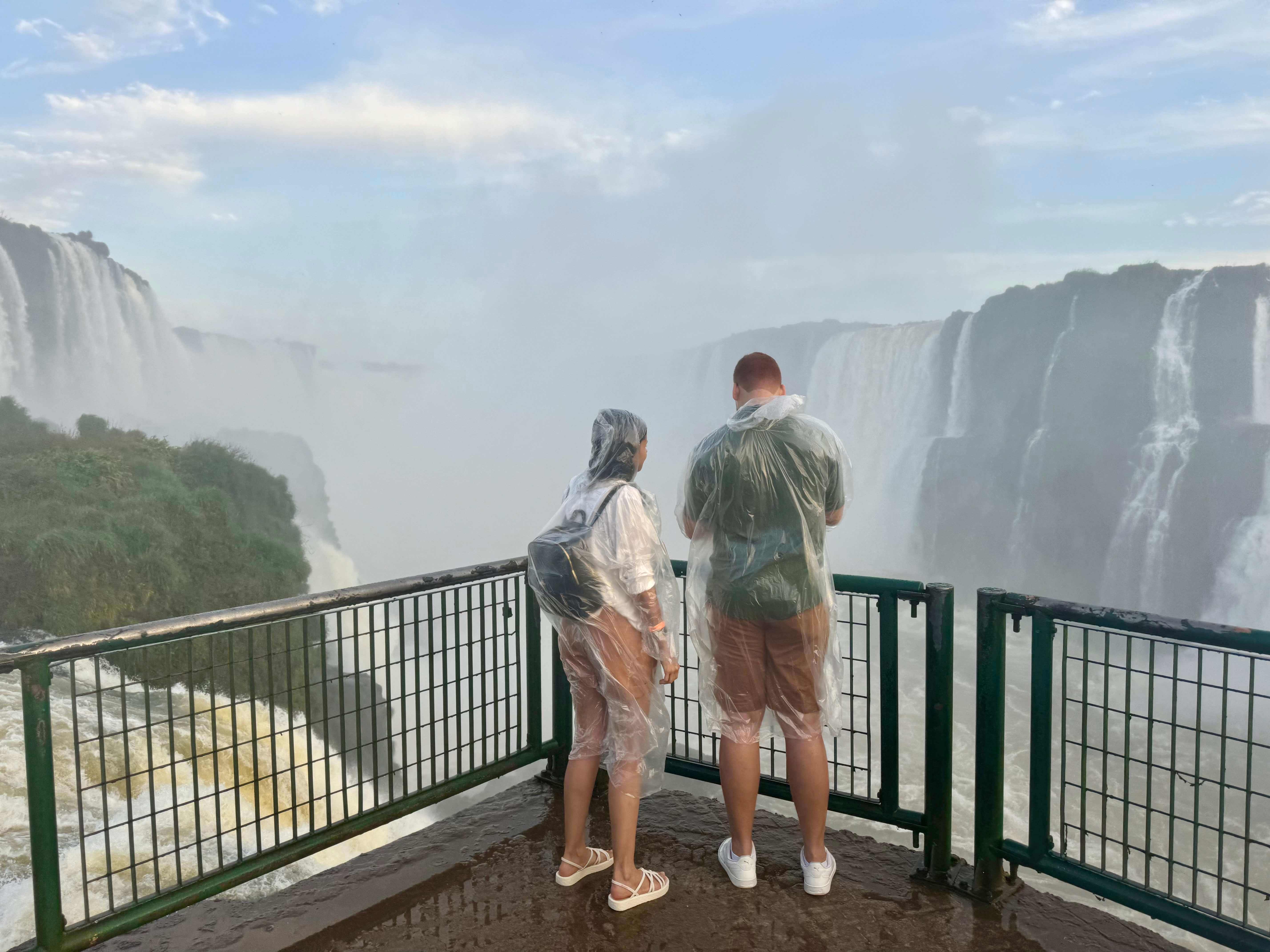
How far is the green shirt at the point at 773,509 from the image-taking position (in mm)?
2568

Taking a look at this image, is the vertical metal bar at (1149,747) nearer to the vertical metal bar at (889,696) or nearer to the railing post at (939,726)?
the railing post at (939,726)

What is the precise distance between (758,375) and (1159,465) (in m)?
35.7

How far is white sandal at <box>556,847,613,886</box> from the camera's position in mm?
2768

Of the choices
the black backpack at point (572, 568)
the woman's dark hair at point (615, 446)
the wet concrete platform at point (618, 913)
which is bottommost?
the wet concrete platform at point (618, 913)

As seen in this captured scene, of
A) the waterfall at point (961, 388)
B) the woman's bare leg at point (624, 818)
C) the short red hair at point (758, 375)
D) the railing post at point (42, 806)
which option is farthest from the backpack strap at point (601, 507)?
the waterfall at point (961, 388)

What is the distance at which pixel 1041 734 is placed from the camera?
267 centimetres

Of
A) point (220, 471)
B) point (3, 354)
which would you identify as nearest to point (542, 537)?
point (220, 471)

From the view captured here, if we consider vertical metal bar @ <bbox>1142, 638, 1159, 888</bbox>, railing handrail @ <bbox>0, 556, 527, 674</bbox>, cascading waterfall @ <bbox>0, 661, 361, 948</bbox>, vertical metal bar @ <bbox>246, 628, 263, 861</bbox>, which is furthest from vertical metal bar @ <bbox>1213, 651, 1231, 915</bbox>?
cascading waterfall @ <bbox>0, 661, 361, 948</bbox>

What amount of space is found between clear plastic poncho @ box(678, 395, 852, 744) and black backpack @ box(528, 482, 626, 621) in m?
0.34

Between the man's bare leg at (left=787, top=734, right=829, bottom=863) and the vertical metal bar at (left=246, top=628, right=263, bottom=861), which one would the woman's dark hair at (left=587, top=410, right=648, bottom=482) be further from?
the vertical metal bar at (left=246, top=628, right=263, bottom=861)

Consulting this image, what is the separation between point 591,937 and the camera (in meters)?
2.49

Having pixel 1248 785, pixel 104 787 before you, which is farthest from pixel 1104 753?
pixel 104 787

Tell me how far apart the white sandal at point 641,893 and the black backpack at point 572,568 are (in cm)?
86

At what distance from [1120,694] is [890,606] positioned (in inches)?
1050
